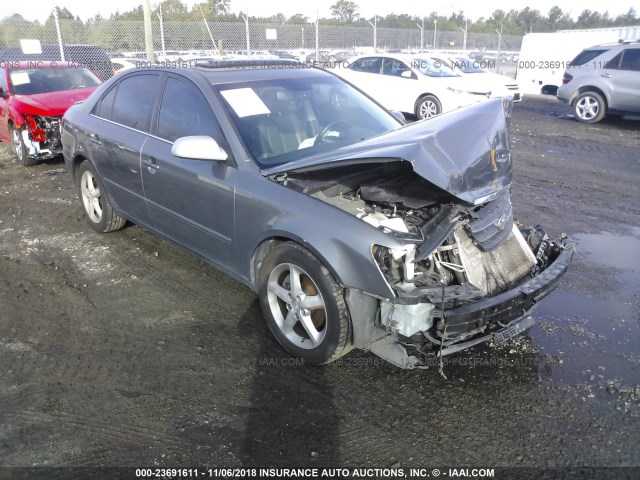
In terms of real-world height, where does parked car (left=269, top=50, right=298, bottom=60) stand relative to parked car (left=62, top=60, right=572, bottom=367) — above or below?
above

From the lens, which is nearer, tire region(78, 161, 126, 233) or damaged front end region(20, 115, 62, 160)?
tire region(78, 161, 126, 233)

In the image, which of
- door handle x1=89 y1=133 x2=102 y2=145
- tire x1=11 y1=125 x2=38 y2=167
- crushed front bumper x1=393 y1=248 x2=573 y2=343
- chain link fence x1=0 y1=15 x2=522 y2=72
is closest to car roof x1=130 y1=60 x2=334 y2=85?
door handle x1=89 y1=133 x2=102 y2=145

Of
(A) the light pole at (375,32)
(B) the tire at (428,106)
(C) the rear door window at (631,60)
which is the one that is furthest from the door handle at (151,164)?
(A) the light pole at (375,32)

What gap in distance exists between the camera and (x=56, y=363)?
327 cm

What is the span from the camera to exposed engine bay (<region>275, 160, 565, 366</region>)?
8.89 ft

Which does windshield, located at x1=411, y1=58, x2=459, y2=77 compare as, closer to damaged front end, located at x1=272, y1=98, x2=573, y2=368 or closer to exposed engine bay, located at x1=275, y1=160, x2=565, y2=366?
damaged front end, located at x1=272, y1=98, x2=573, y2=368

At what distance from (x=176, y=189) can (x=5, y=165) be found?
22.3ft

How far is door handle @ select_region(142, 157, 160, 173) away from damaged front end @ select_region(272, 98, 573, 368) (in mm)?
1325

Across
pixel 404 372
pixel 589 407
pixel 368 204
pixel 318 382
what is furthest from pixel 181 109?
pixel 589 407

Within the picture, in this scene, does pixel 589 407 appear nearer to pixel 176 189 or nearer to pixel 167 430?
pixel 167 430

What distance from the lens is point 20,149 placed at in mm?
8633

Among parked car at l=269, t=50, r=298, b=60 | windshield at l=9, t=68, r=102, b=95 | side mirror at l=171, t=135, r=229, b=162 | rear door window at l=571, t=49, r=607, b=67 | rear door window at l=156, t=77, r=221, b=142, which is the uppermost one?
parked car at l=269, t=50, r=298, b=60

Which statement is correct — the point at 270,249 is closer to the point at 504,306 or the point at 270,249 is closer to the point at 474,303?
the point at 474,303

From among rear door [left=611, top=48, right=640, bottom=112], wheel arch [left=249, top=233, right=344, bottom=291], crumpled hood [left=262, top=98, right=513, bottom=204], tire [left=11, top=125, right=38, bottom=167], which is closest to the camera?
crumpled hood [left=262, top=98, right=513, bottom=204]
